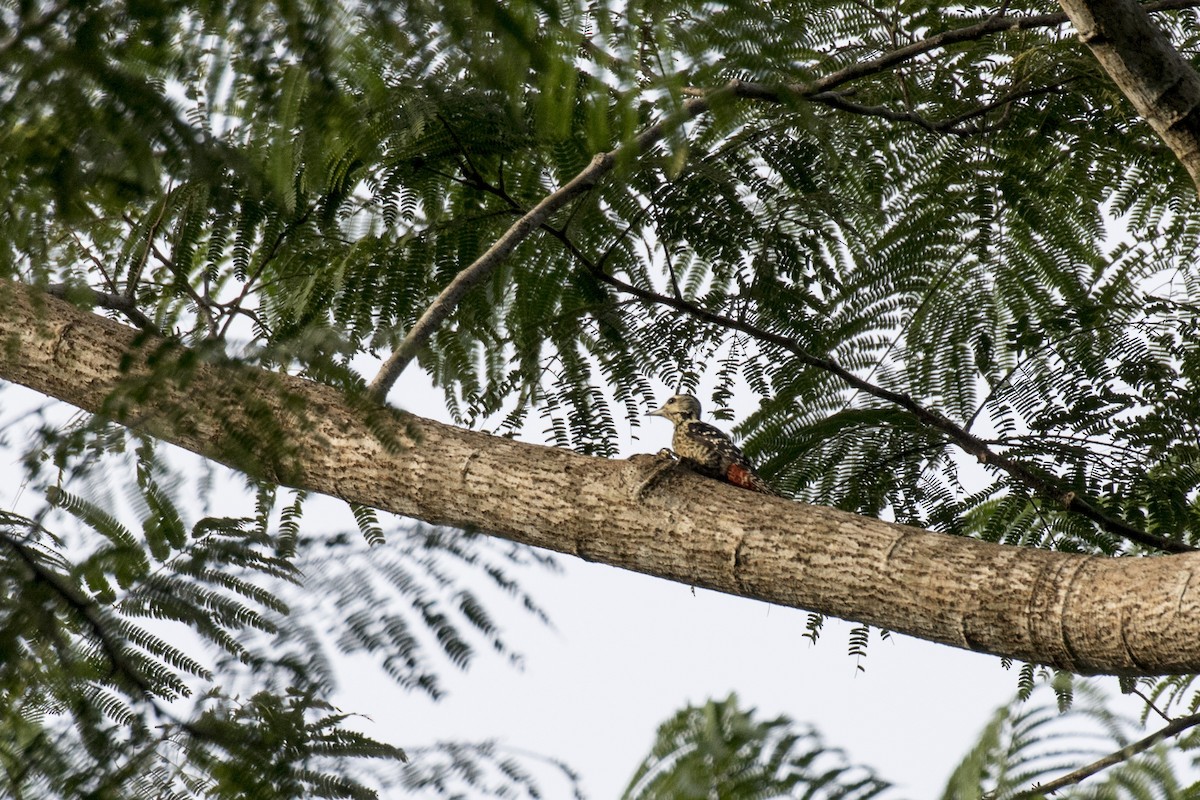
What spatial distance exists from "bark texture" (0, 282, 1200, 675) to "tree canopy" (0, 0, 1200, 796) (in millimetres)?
13

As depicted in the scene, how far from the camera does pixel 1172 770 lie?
2.31 meters

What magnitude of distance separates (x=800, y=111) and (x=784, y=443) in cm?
299

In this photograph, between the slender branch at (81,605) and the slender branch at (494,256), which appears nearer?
the slender branch at (81,605)

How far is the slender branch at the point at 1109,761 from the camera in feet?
8.46

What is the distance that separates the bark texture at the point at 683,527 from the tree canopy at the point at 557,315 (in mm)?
13

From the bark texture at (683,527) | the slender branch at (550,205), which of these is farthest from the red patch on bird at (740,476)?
the slender branch at (550,205)

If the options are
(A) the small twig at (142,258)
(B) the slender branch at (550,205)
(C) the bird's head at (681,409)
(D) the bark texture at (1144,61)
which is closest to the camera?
(D) the bark texture at (1144,61)

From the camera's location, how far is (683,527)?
3.73 metres

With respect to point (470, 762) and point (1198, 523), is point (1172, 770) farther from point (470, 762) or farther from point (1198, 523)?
point (1198, 523)

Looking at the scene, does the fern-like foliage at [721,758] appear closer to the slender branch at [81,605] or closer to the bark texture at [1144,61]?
the slender branch at [81,605]

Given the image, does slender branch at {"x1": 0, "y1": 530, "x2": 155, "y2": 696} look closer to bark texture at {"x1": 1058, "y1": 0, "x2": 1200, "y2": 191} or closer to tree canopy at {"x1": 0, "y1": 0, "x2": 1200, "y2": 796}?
tree canopy at {"x1": 0, "y1": 0, "x2": 1200, "y2": 796}

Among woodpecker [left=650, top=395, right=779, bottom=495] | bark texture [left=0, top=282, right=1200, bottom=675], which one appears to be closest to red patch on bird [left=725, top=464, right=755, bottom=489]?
woodpecker [left=650, top=395, right=779, bottom=495]

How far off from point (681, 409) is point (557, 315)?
35.7 inches

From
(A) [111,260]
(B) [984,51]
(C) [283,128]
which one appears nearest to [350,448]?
(C) [283,128]
